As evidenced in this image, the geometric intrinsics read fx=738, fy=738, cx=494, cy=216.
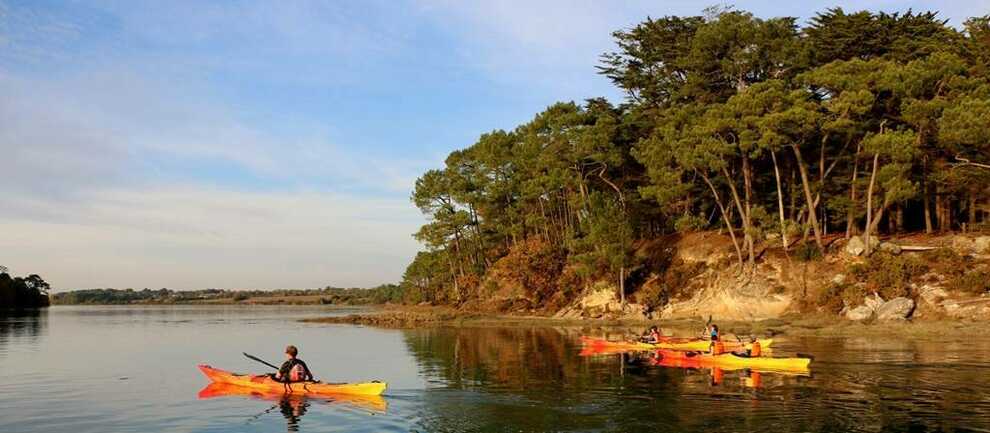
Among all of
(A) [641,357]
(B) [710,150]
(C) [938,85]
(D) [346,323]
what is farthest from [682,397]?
(D) [346,323]

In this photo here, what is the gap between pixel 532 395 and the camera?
24.5 meters

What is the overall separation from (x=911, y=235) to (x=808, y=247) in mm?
7790

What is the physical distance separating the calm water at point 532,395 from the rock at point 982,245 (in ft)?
46.1

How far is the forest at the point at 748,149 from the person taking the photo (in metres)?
48.6

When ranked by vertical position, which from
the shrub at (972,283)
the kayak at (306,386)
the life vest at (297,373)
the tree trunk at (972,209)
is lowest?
the kayak at (306,386)

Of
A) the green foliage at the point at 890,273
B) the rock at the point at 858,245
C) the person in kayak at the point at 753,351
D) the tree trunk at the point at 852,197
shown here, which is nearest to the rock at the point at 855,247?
the rock at the point at 858,245

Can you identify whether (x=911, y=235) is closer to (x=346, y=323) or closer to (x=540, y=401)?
(x=540, y=401)

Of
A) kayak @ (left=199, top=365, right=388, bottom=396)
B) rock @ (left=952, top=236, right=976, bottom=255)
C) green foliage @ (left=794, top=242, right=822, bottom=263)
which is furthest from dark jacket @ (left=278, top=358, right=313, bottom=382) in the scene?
rock @ (left=952, top=236, right=976, bottom=255)

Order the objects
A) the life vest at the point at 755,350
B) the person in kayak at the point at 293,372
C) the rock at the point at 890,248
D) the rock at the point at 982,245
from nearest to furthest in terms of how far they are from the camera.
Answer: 1. the person in kayak at the point at 293,372
2. the life vest at the point at 755,350
3. the rock at the point at 982,245
4. the rock at the point at 890,248

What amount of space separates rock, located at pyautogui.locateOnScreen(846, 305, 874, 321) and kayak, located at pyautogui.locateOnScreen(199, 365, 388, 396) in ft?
118

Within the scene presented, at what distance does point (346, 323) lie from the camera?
8388 cm

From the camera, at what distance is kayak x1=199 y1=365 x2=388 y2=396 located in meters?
24.3

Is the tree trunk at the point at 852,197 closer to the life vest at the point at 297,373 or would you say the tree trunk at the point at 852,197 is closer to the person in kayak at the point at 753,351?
the person in kayak at the point at 753,351

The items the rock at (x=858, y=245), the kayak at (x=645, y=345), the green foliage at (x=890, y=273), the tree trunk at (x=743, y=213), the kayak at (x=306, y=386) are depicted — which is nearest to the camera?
the kayak at (x=306, y=386)
